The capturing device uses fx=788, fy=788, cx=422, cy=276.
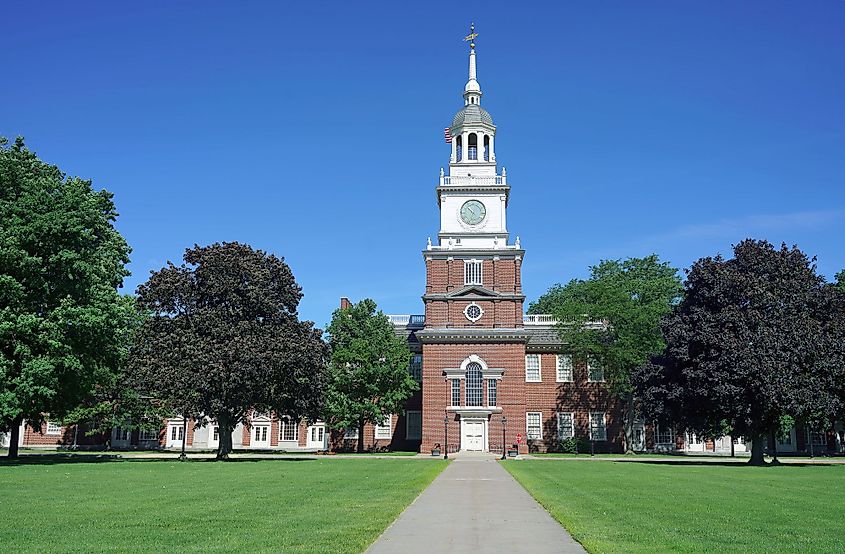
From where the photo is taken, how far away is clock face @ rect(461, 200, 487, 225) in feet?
202

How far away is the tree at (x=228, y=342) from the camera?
40438 mm

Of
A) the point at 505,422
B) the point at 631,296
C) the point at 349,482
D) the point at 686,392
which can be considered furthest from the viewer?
the point at 631,296

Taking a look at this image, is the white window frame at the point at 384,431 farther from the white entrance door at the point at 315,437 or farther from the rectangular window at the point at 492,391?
the rectangular window at the point at 492,391

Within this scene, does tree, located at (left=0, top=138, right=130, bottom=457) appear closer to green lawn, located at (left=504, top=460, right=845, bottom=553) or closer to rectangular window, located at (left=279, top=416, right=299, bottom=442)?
green lawn, located at (left=504, top=460, right=845, bottom=553)

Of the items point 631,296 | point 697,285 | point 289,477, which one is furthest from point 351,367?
point 289,477

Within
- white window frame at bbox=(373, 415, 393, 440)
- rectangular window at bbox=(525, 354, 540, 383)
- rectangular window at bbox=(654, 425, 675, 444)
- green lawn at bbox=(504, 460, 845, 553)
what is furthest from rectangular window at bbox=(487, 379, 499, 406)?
green lawn at bbox=(504, 460, 845, 553)

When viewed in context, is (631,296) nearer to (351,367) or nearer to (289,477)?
(351,367)

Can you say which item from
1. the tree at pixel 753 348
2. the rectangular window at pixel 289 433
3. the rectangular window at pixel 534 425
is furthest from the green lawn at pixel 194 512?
the rectangular window at pixel 289 433

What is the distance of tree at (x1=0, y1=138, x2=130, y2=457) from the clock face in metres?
31.1

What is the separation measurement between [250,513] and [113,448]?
58.8 m

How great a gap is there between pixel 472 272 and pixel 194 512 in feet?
153

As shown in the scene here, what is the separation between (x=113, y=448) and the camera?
68.1 m

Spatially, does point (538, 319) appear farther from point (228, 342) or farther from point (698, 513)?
point (698, 513)

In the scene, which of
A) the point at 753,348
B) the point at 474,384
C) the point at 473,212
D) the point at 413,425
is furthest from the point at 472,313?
the point at 753,348
